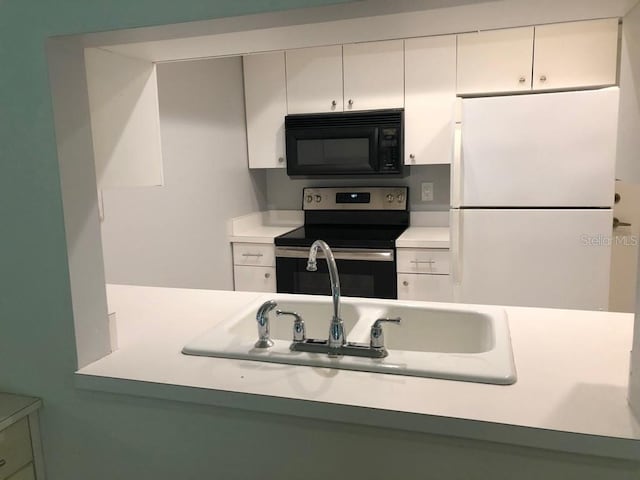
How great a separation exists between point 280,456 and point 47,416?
63 cm

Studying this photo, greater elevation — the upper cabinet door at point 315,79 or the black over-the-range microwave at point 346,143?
the upper cabinet door at point 315,79

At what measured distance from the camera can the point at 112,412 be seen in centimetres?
121

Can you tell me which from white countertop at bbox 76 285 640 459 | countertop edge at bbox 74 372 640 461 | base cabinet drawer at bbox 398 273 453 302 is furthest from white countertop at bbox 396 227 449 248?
countertop edge at bbox 74 372 640 461

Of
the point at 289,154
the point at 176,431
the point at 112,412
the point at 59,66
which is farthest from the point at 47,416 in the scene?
the point at 289,154

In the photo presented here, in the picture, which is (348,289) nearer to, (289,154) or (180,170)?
(289,154)

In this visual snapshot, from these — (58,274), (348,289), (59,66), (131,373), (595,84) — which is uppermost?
(595,84)

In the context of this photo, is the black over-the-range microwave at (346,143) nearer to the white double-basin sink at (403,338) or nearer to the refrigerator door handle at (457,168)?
the refrigerator door handle at (457,168)

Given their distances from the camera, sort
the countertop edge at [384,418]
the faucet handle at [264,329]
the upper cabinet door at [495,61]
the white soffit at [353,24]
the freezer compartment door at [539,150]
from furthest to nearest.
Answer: the upper cabinet door at [495,61], the freezer compartment door at [539,150], the faucet handle at [264,329], the white soffit at [353,24], the countertop edge at [384,418]

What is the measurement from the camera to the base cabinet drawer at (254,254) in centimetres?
325

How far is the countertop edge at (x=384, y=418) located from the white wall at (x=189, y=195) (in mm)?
1232

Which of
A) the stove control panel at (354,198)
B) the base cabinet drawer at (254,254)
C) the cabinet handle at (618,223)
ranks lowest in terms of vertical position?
the base cabinet drawer at (254,254)

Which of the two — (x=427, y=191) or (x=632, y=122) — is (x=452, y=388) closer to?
(x=632, y=122)

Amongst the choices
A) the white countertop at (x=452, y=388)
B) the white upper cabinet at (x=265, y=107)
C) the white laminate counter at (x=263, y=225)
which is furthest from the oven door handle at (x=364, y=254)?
the white countertop at (x=452, y=388)

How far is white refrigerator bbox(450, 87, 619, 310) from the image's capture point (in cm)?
236
